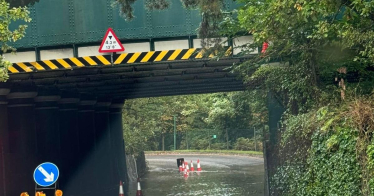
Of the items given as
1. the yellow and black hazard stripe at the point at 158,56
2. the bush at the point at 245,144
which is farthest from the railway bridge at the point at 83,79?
the bush at the point at 245,144

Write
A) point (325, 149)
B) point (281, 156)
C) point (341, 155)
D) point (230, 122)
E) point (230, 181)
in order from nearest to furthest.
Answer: point (341, 155) → point (325, 149) → point (281, 156) → point (230, 181) → point (230, 122)

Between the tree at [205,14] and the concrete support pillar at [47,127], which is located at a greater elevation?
the tree at [205,14]

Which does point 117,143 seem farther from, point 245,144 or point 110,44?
point 245,144

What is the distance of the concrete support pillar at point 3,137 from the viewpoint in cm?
2197

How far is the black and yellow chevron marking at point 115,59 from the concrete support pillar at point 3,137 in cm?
376

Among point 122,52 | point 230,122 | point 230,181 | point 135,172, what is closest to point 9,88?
point 122,52

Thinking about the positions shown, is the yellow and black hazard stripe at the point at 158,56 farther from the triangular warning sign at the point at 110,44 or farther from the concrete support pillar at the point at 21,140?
the concrete support pillar at the point at 21,140

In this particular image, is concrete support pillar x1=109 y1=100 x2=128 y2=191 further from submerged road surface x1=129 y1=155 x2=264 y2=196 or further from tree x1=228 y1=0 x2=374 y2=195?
tree x1=228 y1=0 x2=374 y2=195

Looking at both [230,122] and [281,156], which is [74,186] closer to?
[281,156]

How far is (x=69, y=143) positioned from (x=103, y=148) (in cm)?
474

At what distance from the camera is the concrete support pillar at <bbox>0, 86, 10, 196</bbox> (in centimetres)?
2197

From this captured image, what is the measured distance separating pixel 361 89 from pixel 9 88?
40.7 feet

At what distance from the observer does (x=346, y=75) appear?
16609 mm

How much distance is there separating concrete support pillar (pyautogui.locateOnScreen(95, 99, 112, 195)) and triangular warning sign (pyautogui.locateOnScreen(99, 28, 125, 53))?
12.4m
